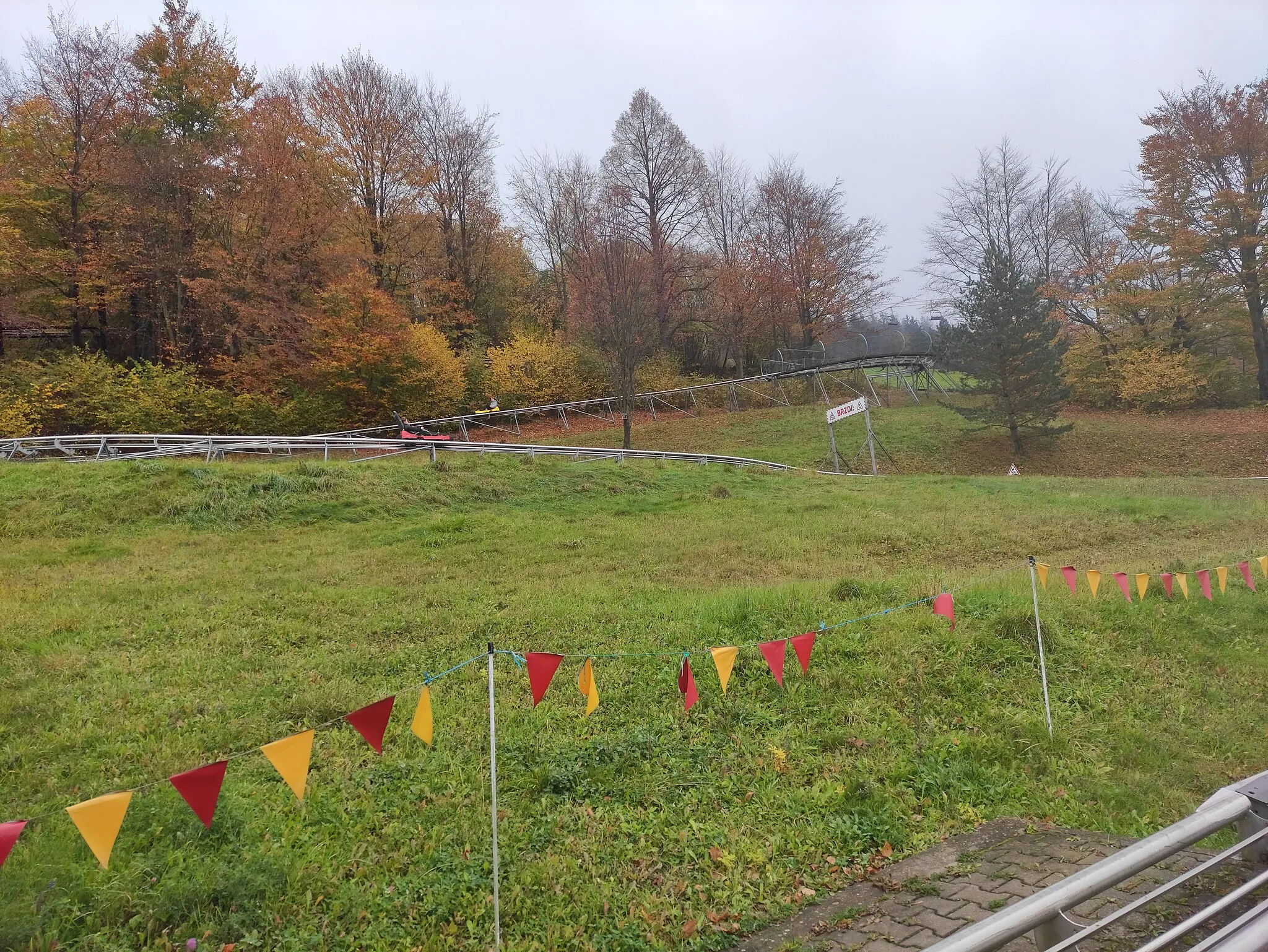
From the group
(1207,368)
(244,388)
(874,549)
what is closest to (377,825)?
(874,549)

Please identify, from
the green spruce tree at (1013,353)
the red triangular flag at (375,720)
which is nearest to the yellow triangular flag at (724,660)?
the red triangular flag at (375,720)

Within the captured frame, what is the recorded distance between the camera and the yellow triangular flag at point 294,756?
9.53 ft

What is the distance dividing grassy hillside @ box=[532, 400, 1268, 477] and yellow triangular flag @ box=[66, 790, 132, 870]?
21.6 metres

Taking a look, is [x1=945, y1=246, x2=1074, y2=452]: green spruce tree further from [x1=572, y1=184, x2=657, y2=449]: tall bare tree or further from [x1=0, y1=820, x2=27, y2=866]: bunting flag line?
[x1=0, y1=820, x2=27, y2=866]: bunting flag line

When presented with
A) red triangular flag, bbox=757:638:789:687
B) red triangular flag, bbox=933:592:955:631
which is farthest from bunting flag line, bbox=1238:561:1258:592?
red triangular flag, bbox=757:638:789:687

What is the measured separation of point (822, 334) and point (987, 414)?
44.6 ft

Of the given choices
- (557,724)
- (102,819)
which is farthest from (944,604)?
(102,819)

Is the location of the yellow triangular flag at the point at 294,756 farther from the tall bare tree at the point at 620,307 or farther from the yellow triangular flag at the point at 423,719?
the tall bare tree at the point at 620,307

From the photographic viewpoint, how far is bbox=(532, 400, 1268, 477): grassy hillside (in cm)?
2272

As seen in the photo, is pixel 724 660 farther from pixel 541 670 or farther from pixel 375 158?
pixel 375 158

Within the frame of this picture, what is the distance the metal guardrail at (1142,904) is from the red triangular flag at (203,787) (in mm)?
2824

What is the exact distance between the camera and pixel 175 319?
24.5 m

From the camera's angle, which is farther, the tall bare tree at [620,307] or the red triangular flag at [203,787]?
the tall bare tree at [620,307]

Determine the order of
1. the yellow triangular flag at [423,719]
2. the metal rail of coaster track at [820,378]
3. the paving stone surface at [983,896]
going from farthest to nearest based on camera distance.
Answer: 1. the metal rail of coaster track at [820,378]
2. the yellow triangular flag at [423,719]
3. the paving stone surface at [983,896]
